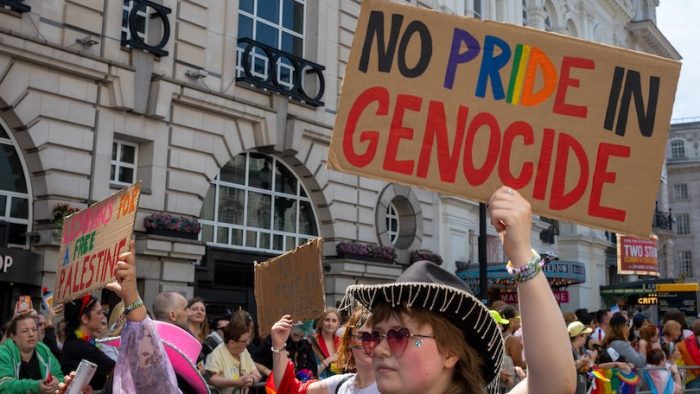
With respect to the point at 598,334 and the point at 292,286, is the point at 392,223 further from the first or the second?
the point at 292,286

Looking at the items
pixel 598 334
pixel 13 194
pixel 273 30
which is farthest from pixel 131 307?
pixel 273 30

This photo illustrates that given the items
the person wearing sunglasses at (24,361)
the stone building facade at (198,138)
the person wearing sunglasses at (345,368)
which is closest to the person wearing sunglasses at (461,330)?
the person wearing sunglasses at (345,368)

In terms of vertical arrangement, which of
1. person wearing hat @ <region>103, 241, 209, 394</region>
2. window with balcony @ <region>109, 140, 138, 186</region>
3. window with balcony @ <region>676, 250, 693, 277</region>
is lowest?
person wearing hat @ <region>103, 241, 209, 394</region>

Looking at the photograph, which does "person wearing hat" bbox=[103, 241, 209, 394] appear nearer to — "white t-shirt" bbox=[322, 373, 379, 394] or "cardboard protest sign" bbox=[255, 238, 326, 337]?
"white t-shirt" bbox=[322, 373, 379, 394]

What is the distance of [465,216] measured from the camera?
22.1 meters

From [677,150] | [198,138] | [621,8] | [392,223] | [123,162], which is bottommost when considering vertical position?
[392,223]

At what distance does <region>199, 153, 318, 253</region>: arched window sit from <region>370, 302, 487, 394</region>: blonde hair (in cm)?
1293

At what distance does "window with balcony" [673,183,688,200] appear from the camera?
70.6 meters

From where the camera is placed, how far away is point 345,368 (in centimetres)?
415

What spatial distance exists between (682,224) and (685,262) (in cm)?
372

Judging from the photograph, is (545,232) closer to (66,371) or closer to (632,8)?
(632,8)

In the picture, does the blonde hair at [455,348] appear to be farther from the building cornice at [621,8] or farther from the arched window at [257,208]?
the building cornice at [621,8]

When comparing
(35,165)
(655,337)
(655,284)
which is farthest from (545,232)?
(35,165)

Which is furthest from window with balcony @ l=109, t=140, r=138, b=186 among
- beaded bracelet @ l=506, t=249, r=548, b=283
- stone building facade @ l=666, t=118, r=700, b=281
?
stone building facade @ l=666, t=118, r=700, b=281
